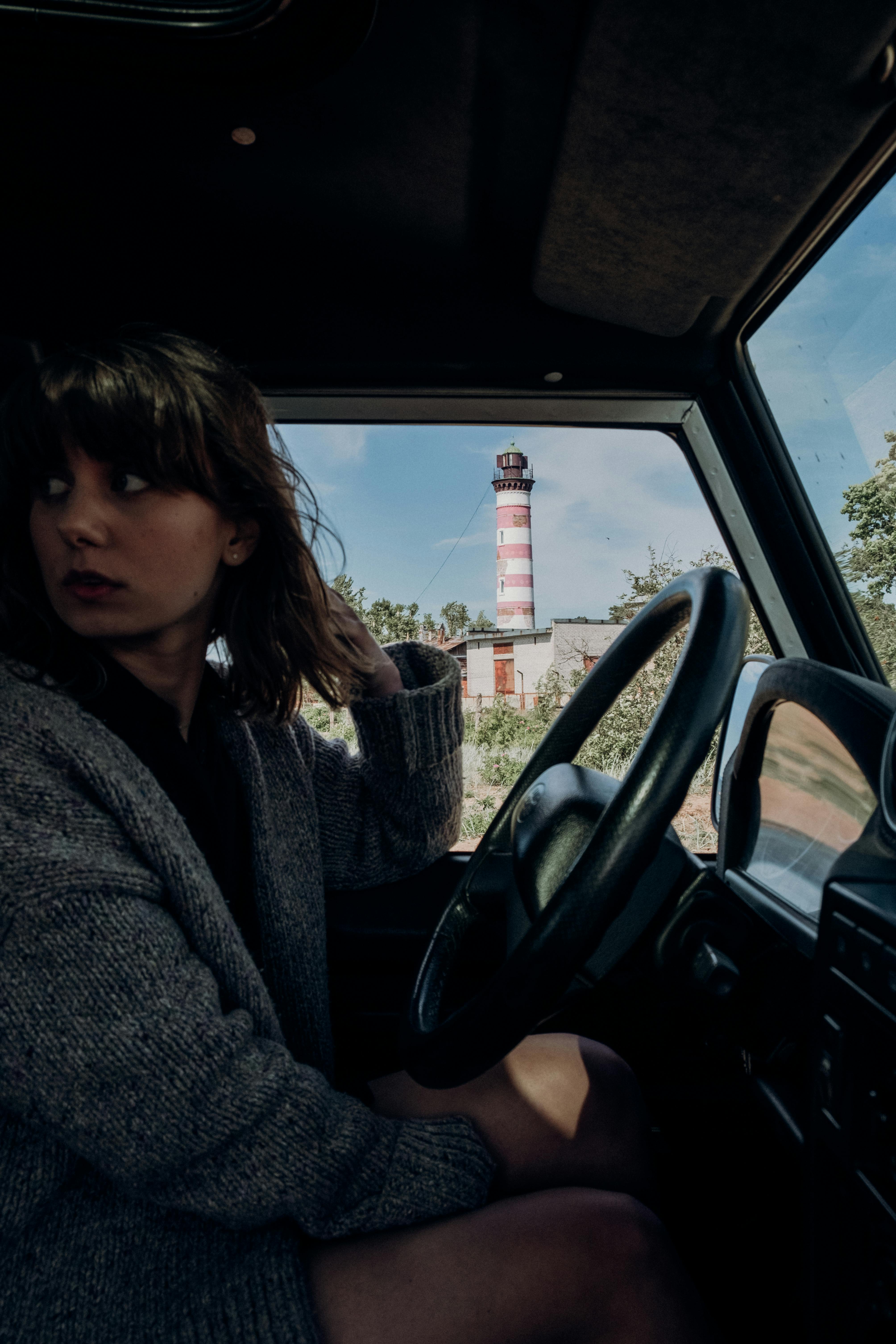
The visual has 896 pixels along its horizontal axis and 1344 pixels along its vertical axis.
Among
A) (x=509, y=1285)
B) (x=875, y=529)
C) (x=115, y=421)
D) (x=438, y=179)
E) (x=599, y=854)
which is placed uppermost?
(x=438, y=179)

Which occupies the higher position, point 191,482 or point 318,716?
point 191,482

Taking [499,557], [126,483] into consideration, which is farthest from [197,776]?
[499,557]

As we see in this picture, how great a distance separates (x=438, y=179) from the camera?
1290mm

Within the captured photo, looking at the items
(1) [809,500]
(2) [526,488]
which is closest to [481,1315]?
(1) [809,500]

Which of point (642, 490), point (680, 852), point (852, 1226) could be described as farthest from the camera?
point (642, 490)

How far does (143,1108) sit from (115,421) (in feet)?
2.38

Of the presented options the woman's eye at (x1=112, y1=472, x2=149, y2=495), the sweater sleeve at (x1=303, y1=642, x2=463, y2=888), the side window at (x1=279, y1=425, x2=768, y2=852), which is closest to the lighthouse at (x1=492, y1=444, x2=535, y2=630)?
the side window at (x1=279, y1=425, x2=768, y2=852)

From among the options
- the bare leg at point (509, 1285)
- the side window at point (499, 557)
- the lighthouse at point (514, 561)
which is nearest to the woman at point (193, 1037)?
the bare leg at point (509, 1285)

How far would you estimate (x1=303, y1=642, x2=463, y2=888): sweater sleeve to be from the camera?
1.30 metres

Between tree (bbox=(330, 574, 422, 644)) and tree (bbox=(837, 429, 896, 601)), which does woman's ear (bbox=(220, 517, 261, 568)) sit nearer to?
tree (bbox=(330, 574, 422, 644))

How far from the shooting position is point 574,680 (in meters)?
1.72

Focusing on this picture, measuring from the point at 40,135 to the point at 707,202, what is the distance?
0.98 meters

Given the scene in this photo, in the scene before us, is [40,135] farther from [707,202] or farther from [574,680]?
[574,680]

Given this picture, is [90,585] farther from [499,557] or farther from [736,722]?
[499,557]
